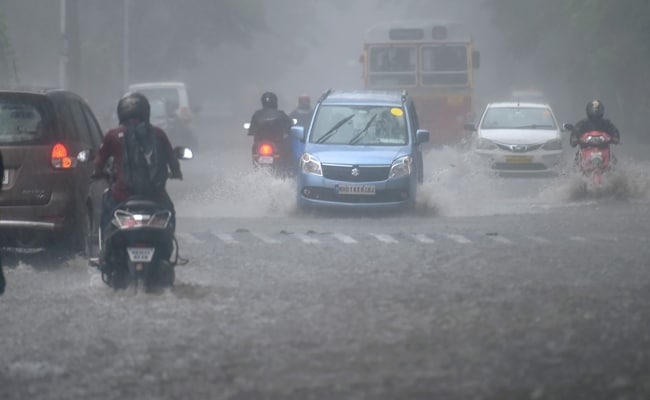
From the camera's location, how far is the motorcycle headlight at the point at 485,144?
95.0 ft

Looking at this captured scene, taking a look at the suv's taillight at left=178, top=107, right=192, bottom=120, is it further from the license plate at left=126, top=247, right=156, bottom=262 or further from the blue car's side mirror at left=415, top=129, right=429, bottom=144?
the license plate at left=126, top=247, right=156, bottom=262

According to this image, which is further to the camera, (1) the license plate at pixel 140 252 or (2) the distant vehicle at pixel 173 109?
(2) the distant vehicle at pixel 173 109

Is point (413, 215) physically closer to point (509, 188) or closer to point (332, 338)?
point (509, 188)

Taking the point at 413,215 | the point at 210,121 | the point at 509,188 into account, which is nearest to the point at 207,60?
Result: the point at 210,121

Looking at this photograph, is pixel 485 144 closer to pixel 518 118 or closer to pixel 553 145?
pixel 553 145

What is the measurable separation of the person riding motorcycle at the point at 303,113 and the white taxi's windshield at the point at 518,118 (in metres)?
5.59

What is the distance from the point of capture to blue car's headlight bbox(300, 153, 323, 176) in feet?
66.4

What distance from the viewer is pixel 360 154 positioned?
20250 millimetres

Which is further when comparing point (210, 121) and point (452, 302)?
point (210, 121)

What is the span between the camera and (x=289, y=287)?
12023mm

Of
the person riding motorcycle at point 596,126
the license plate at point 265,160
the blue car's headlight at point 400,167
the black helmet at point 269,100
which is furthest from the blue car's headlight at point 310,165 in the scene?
the person riding motorcycle at point 596,126

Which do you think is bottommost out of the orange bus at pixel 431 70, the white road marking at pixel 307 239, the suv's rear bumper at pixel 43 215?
the white road marking at pixel 307 239

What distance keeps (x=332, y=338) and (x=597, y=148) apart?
14525 millimetres

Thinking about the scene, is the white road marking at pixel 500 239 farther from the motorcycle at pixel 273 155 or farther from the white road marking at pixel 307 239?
the motorcycle at pixel 273 155
